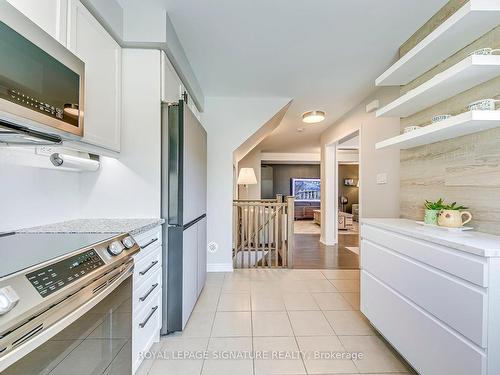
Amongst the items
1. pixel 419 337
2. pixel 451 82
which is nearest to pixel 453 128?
pixel 451 82

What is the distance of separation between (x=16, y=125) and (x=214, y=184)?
2557 millimetres

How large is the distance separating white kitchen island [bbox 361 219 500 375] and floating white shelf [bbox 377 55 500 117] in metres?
0.90

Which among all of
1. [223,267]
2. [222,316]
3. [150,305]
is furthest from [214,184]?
[150,305]

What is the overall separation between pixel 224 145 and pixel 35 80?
262cm

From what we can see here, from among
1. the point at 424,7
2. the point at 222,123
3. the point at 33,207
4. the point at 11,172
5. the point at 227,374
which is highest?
the point at 424,7

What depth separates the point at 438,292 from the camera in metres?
1.30

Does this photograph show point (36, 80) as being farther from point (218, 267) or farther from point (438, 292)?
point (218, 267)

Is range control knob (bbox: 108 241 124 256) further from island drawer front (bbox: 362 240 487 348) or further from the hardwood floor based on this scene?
the hardwood floor

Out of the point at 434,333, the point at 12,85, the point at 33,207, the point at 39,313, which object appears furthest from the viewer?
the point at 33,207

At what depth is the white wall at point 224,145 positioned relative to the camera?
356 centimetres

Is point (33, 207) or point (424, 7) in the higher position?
point (424, 7)

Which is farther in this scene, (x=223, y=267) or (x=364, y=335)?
(x=223, y=267)

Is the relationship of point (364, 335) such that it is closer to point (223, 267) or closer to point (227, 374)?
point (227, 374)

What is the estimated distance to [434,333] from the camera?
132 centimetres
